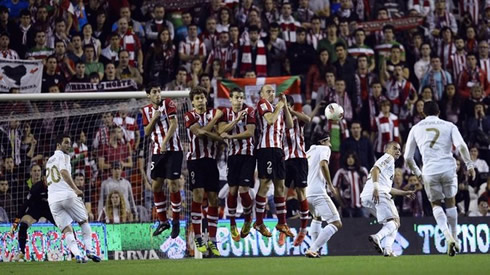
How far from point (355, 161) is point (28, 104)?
682 cm

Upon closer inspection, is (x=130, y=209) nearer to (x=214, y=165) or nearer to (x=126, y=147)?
(x=126, y=147)

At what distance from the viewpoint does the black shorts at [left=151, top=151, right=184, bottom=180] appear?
1814 centimetres

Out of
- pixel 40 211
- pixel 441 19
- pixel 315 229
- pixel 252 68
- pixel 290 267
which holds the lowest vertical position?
pixel 290 267

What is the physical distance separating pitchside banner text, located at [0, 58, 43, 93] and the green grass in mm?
5955

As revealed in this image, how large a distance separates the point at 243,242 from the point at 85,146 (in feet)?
12.2

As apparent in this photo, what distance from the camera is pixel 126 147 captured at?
23.5m

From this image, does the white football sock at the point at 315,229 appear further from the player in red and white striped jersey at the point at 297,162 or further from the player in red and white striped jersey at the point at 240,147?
the player in red and white striped jersey at the point at 240,147

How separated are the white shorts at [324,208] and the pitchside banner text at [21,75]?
7183 mm

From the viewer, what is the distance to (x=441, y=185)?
56.6 ft

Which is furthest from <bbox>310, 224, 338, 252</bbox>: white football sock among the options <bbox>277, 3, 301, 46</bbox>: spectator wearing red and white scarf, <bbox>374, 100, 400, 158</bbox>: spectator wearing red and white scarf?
<bbox>277, 3, 301, 46</bbox>: spectator wearing red and white scarf

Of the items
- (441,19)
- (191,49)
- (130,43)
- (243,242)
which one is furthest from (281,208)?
(441,19)

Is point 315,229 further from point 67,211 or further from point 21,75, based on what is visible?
point 21,75

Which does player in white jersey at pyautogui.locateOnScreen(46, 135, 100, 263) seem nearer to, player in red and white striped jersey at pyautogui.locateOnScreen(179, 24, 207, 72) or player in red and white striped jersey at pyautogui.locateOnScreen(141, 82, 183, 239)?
player in red and white striped jersey at pyautogui.locateOnScreen(141, 82, 183, 239)

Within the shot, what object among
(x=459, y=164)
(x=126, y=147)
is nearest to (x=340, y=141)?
(x=459, y=164)
